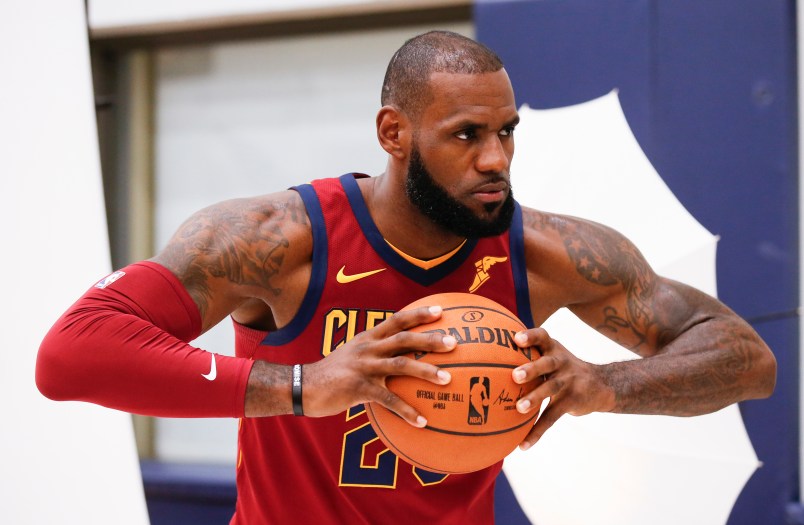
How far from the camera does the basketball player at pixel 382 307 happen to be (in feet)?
6.02

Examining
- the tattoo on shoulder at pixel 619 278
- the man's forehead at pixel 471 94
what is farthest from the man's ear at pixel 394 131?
the tattoo on shoulder at pixel 619 278

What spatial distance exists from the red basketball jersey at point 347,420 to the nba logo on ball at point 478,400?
0.55 m

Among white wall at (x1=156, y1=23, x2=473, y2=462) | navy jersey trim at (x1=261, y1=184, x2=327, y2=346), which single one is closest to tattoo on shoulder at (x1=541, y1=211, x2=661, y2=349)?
navy jersey trim at (x1=261, y1=184, x2=327, y2=346)

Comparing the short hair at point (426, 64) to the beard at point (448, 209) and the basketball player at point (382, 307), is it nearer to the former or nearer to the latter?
the basketball player at point (382, 307)

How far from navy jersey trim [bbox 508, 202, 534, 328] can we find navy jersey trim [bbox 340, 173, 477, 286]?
15 centimetres

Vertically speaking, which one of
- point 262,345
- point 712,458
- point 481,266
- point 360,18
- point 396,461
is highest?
point 360,18

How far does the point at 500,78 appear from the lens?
84.6 inches

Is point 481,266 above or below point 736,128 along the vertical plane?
below

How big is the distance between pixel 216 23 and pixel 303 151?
82 centimetres

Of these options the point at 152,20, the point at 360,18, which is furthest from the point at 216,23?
the point at 360,18

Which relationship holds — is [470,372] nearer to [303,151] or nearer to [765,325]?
[765,325]

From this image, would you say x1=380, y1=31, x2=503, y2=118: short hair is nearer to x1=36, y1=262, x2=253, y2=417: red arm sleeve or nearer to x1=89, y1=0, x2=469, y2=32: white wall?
x1=36, y1=262, x2=253, y2=417: red arm sleeve

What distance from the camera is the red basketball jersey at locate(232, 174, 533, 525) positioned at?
88.1 inches

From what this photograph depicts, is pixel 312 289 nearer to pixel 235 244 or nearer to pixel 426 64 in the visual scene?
pixel 235 244
